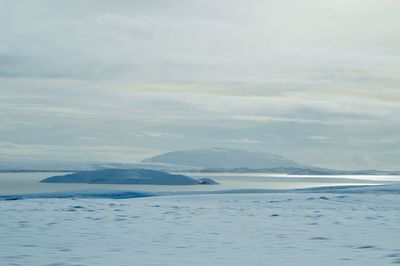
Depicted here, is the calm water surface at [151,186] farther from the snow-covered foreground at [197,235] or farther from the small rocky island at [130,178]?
the snow-covered foreground at [197,235]

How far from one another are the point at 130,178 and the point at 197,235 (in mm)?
40630

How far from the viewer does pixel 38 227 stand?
33.3 feet

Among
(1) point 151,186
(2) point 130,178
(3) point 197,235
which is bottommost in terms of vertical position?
(3) point 197,235

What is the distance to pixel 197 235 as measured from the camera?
945cm

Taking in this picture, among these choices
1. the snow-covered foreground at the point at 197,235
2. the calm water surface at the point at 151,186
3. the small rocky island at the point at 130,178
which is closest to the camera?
the snow-covered foreground at the point at 197,235

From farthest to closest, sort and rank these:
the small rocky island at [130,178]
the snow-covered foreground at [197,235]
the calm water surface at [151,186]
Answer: the small rocky island at [130,178]
the calm water surface at [151,186]
the snow-covered foreground at [197,235]

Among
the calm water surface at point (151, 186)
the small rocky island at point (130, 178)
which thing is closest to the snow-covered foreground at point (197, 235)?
the calm water surface at point (151, 186)

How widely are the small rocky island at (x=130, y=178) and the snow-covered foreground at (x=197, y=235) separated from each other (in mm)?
33024

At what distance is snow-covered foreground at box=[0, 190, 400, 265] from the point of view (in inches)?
286

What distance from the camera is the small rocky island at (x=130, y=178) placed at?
4828 centimetres

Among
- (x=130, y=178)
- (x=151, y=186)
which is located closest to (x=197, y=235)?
(x=151, y=186)

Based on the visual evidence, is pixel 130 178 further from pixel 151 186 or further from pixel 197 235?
pixel 197 235

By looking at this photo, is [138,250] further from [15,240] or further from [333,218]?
[333,218]

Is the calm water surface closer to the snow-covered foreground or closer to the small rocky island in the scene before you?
the small rocky island
